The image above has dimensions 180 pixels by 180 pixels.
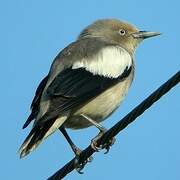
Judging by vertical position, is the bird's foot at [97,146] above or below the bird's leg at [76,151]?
above

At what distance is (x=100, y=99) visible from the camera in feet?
30.0

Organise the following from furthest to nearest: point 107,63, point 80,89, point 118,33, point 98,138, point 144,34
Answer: point 144,34 → point 118,33 → point 107,63 → point 80,89 → point 98,138

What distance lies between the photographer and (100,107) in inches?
361

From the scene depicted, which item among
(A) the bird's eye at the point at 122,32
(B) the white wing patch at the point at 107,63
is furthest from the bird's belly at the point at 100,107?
(A) the bird's eye at the point at 122,32

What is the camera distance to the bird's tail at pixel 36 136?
8.22 metres

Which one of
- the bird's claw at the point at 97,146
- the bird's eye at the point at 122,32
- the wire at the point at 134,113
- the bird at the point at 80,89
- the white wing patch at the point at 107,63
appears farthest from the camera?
the bird's eye at the point at 122,32

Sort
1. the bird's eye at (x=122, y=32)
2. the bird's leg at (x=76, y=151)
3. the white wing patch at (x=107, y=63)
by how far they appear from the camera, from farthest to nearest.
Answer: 1. the bird's eye at (x=122, y=32)
2. the white wing patch at (x=107, y=63)
3. the bird's leg at (x=76, y=151)

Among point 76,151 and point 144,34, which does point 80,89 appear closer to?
point 76,151

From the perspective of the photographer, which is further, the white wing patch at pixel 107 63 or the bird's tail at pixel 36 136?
the white wing patch at pixel 107 63

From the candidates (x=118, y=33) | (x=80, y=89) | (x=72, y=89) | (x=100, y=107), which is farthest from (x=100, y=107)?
(x=118, y=33)

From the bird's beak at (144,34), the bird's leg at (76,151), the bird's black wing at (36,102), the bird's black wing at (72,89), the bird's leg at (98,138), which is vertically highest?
the bird's black wing at (72,89)

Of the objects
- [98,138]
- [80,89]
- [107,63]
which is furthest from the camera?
[107,63]

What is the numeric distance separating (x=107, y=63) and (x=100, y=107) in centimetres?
78

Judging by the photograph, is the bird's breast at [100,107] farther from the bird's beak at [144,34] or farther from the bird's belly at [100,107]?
the bird's beak at [144,34]
